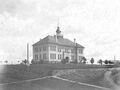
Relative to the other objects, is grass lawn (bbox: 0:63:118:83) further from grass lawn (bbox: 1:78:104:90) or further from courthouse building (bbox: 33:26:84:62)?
courthouse building (bbox: 33:26:84:62)

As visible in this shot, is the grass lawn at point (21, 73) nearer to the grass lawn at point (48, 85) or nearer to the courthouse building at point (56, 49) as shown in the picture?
the grass lawn at point (48, 85)

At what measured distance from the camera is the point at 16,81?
3416cm

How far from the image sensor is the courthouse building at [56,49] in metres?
69.2

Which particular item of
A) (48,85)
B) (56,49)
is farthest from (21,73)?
(56,49)

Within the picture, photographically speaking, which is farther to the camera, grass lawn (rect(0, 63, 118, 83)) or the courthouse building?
the courthouse building

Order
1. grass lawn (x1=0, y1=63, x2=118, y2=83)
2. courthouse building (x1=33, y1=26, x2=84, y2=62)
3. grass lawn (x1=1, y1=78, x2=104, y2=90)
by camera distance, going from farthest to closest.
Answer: courthouse building (x1=33, y1=26, x2=84, y2=62), grass lawn (x1=0, y1=63, x2=118, y2=83), grass lawn (x1=1, y1=78, x2=104, y2=90)

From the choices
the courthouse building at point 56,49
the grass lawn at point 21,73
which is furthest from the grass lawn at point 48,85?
the courthouse building at point 56,49

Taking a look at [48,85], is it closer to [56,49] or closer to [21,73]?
[21,73]

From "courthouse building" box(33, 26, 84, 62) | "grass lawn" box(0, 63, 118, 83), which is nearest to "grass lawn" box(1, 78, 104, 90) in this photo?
"grass lawn" box(0, 63, 118, 83)

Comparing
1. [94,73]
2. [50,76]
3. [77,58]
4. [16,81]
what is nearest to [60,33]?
[77,58]

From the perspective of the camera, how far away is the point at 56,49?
7175 centimetres

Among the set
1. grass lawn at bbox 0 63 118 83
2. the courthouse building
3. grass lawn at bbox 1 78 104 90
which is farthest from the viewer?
the courthouse building

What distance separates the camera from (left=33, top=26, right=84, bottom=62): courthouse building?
227 feet

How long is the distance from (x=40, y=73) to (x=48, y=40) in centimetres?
3022
